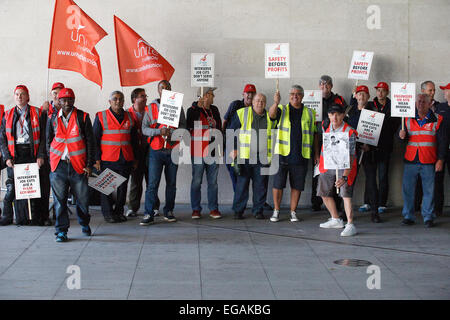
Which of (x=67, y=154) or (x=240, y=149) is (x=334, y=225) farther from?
(x=67, y=154)

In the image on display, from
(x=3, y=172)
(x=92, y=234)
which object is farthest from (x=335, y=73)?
(x=3, y=172)

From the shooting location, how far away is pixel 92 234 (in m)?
7.84

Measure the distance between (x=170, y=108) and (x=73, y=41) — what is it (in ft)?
5.56

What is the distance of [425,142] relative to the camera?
852cm

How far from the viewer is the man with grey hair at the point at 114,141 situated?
28.1 ft

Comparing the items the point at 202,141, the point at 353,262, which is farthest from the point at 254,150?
the point at 353,262

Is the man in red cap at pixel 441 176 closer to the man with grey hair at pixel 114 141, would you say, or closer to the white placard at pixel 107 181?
the man with grey hair at pixel 114 141

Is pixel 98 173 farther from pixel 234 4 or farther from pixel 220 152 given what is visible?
pixel 234 4

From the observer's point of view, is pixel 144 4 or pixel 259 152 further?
pixel 144 4

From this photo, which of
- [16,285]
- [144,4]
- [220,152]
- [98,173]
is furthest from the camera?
[144,4]

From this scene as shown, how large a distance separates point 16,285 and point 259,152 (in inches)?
175

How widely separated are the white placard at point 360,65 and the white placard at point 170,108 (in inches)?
126

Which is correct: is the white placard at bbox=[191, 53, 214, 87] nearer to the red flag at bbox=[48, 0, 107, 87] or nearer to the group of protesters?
the group of protesters

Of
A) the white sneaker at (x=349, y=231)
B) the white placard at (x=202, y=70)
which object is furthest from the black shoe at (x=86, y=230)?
the white sneaker at (x=349, y=231)
